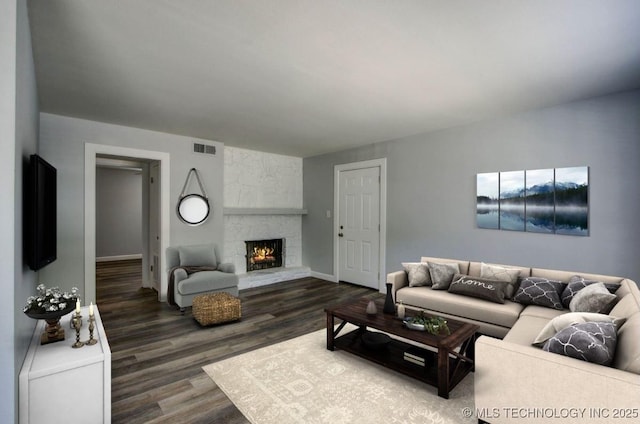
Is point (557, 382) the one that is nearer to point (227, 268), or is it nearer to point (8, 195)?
point (8, 195)

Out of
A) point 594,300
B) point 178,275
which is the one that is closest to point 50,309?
point 178,275

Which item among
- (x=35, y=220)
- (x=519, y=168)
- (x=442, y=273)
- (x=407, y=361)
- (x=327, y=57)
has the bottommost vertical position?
(x=407, y=361)

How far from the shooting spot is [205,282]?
4.10 meters

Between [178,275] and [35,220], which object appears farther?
[178,275]

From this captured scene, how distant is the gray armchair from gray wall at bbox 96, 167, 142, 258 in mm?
4850

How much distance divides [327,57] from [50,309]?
2.51m

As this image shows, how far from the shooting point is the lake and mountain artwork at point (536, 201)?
131 inches

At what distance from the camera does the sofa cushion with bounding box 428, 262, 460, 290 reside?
11.9ft

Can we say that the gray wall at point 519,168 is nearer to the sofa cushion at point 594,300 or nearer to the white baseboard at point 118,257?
the sofa cushion at point 594,300

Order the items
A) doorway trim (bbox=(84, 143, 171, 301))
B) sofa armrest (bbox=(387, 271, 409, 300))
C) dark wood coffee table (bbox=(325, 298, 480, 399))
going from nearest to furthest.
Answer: dark wood coffee table (bbox=(325, 298, 480, 399)), sofa armrest (bbox=(387, 271, 409, 300)), doorway trim (bbox=(84, 143, 171, 301))

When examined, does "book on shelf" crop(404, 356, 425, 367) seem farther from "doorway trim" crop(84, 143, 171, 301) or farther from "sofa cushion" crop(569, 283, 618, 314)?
"doorway trim" crop(84, 143, 171, 301)

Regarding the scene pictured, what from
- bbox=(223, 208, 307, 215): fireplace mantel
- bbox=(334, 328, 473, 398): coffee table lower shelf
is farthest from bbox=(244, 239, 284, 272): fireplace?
bbox=(334, 328, 473, 398): coffee table lower shelf

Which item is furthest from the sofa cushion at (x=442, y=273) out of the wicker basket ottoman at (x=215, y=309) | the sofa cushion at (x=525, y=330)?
the wicker basket ottoman at (x=215, y=309)

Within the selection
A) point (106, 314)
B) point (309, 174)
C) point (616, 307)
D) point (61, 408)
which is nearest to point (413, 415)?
point (616, 307)
